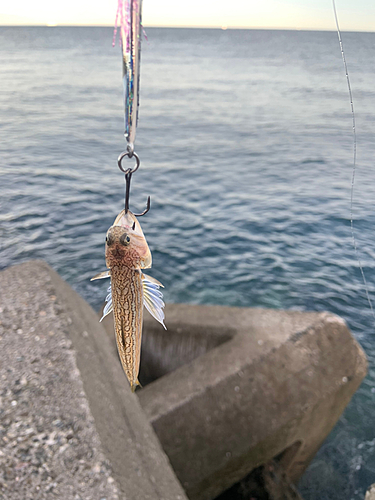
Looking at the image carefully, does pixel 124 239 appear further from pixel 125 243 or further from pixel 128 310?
pixel 128 310

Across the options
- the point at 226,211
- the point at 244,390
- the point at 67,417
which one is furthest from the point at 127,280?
the point at 226,211

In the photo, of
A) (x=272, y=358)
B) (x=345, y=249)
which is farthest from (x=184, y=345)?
(x=345, y=249)

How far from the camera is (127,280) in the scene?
6.59 ft

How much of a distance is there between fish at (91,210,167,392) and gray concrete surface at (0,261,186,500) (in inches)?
68.6

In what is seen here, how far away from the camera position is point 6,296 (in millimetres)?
Answer: 5230

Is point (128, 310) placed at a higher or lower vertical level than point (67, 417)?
higher

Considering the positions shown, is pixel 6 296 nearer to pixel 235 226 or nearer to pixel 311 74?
pixel 235 226

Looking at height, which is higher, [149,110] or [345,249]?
[149,110]

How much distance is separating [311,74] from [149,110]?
36.6 m

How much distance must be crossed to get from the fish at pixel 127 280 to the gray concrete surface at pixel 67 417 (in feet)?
5.72

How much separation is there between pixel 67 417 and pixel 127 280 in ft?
7.53

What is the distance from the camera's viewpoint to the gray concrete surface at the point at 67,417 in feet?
10.7

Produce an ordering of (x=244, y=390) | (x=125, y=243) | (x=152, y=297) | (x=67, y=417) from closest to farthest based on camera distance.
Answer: (x=125, y=243)
(x=152, y=297)
(x=67, y=417)
(x=244, y=390)

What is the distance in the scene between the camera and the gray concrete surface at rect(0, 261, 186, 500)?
327cm
